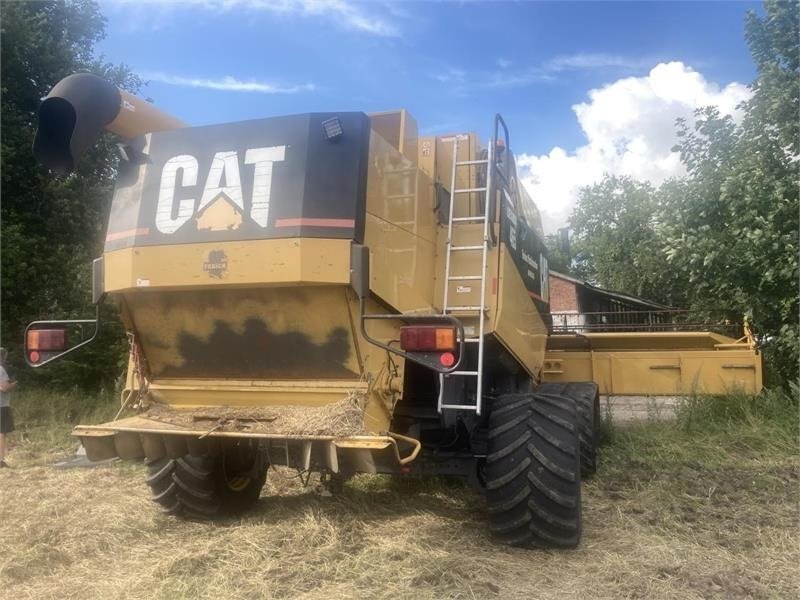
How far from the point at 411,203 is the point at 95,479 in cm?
451

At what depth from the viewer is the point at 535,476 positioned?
4289mm

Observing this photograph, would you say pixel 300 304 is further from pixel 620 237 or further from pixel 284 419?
pixel 620 237

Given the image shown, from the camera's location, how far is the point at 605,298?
30859 mm

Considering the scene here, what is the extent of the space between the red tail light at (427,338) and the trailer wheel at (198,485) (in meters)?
1.97

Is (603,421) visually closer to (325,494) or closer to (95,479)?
(325,494)

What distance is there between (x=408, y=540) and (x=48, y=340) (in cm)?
274

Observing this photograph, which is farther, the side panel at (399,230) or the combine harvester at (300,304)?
the side panel at (399,230)

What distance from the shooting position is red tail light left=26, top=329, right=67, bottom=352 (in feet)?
15.1

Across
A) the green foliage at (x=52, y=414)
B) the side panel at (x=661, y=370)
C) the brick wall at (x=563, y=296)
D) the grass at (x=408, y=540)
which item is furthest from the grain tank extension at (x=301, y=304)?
the brick wall at (x=563, y=296)

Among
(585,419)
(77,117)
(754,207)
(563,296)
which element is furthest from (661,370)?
(563,296)

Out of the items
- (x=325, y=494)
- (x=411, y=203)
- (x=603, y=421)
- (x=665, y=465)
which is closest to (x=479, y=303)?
(x=411, y=203)

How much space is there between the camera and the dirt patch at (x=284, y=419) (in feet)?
13.4

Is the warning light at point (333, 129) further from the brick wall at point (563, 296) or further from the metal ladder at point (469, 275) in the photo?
the brick wall at point (563, 296)

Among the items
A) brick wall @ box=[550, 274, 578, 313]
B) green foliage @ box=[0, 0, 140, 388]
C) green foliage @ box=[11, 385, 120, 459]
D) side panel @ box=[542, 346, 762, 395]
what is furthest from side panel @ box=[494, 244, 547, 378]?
brick wall @ box=[550, 274, 578, 313]
